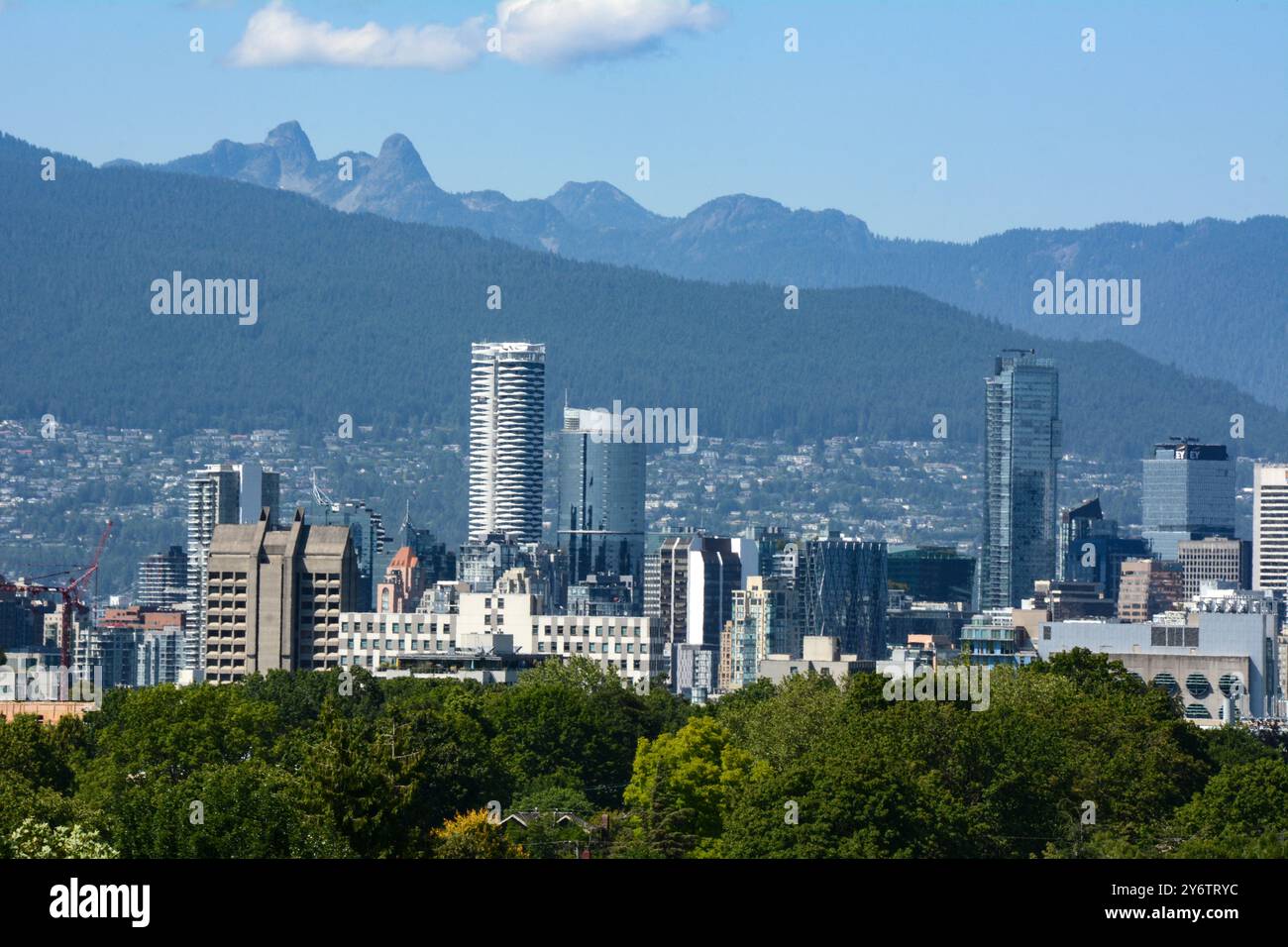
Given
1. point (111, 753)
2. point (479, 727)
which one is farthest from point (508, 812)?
point (111, 753)

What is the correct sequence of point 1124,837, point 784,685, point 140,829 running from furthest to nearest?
point 784,685, point 1124,837, point 140,829

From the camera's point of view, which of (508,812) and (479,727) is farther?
(479,727)

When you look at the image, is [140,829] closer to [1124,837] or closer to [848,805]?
[848,805]

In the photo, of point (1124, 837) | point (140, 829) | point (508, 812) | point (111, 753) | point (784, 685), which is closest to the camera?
point (140, 829)
